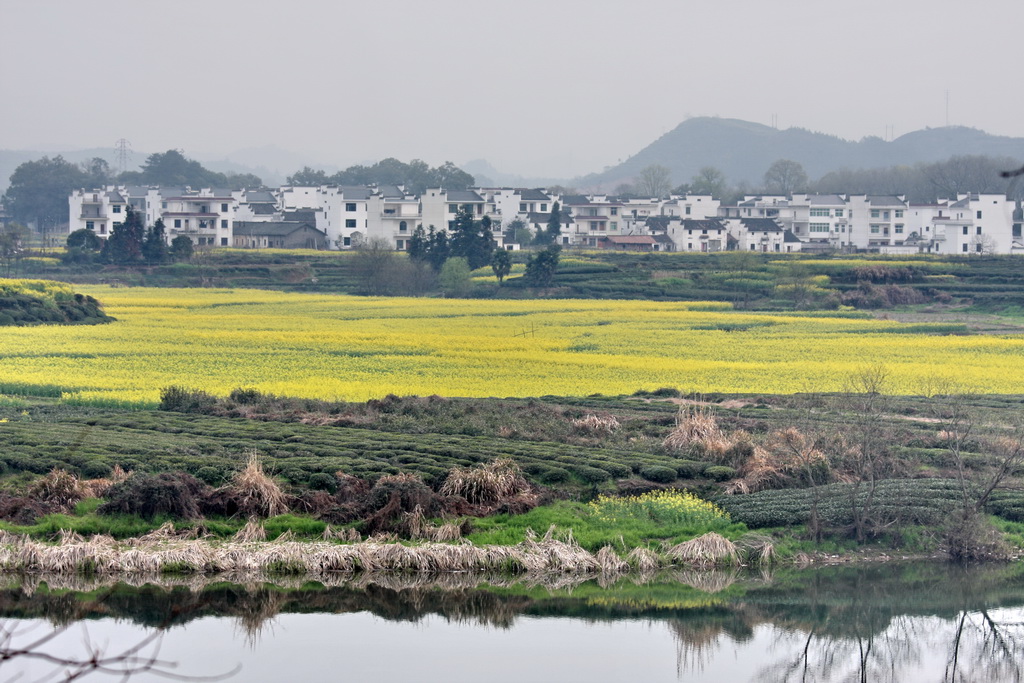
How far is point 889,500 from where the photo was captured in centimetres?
1873

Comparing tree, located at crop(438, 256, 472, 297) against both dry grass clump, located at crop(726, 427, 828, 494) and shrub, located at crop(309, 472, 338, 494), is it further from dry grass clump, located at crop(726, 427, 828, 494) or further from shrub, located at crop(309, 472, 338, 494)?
shrub, located at crop(309, 472, 338, 494)

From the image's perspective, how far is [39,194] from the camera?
124m

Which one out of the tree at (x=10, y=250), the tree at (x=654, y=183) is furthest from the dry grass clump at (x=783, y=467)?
the tree at (x=654, y=183)

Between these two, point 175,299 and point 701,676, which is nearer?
point 701,676

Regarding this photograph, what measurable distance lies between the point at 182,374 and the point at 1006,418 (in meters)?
21.6

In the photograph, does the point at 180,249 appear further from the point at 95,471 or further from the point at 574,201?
the point at 95,471

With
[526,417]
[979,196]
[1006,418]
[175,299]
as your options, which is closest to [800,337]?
[1006,418]

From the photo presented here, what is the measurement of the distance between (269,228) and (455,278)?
26769 mm

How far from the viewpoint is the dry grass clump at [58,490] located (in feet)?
59.7

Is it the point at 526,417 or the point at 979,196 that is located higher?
the point at 979,196

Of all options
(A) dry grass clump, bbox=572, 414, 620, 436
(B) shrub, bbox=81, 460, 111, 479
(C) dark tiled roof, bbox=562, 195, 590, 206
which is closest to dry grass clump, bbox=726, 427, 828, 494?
(A) dry grass clump, bbox=572, 414, 620, 436

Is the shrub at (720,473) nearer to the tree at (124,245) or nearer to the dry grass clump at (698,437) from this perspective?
the dry grass clump at (698,437)

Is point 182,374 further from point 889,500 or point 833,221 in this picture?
point 833,221

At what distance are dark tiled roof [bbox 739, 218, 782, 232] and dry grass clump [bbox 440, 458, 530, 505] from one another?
78.2 m
